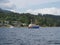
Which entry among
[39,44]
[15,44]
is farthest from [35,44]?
[15,44]

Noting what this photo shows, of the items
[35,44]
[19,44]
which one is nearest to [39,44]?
[35,44]

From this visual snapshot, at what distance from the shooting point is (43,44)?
180 ft

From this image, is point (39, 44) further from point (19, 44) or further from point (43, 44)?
point (19, 44)

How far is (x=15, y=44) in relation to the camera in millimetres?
55281

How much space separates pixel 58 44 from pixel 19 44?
27.1 ft

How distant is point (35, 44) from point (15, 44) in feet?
14.0

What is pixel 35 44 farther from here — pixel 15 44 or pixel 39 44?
pixel 15 44

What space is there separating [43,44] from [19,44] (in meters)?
5.07

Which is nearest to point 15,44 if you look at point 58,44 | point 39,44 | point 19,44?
point 19,44

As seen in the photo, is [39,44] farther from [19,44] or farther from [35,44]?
[19,44]

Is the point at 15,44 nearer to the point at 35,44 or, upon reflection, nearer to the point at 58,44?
the point at 35,44

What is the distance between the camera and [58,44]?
2169 inches

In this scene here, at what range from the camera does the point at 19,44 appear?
180 feet

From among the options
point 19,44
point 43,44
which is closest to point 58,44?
point 43,44
